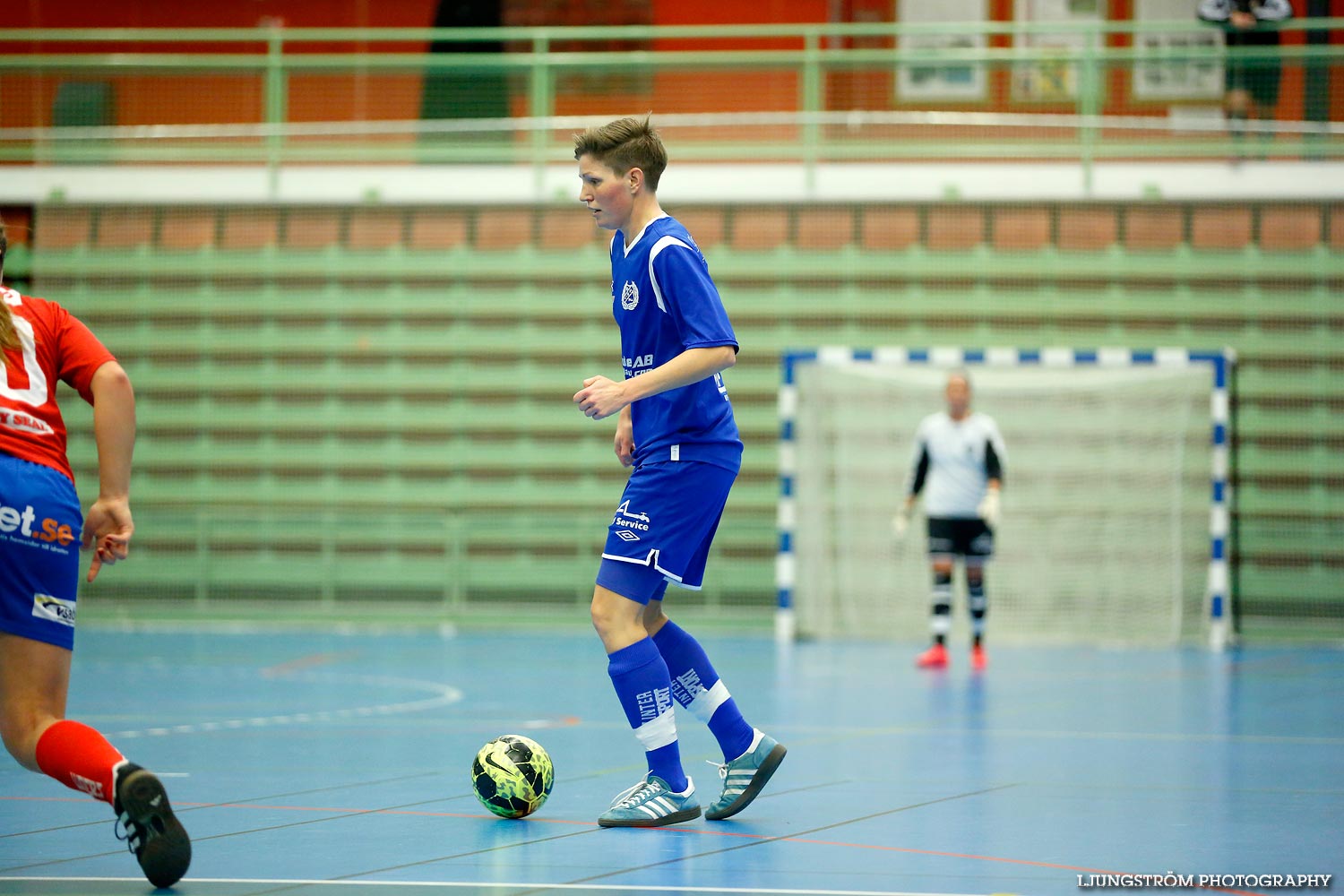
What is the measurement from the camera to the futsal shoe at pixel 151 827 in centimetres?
367

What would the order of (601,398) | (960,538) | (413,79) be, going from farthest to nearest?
(413,79)
(960,538)
(601,398)

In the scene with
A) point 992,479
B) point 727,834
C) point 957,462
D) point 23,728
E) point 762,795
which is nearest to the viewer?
point 23,728

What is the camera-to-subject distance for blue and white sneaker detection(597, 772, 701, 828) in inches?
189

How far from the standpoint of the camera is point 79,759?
12.4 feet

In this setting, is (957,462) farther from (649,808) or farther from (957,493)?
(649,808)

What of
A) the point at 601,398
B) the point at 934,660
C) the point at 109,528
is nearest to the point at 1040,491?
the point at 934,660

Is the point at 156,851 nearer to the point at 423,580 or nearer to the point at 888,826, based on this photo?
the point at 888,826

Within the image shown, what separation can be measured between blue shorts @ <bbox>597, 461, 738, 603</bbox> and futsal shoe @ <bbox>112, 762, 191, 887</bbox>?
153cm

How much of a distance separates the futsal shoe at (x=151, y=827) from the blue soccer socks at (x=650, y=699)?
4.79ft

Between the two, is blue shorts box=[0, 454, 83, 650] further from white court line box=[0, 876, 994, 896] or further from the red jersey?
white court line box=[0, 876, 994, 896]

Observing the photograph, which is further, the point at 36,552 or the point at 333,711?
the point at 333,711

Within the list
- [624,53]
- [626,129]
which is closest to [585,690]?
[626,129]

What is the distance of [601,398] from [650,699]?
99 centimetres

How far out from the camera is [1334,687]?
9.74m
